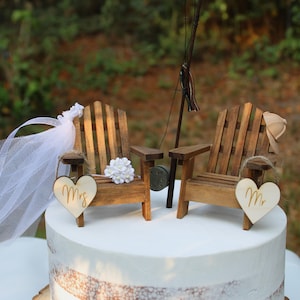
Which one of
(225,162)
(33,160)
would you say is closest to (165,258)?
(225,162)

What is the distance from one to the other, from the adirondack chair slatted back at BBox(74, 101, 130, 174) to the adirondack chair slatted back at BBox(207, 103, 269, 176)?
466 mm

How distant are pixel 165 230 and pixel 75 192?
0.42m

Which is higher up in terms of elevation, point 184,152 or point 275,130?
point 275,130

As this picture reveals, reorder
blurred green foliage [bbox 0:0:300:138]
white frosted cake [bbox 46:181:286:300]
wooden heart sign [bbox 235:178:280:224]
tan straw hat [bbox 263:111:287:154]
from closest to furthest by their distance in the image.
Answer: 1. white frosted cake [bbox 46:181:286:300]
2. wooden heart sign [bbox 235:178:280:224]
3. tan straw hat [bbox 263:111:287:154]
4. blurred green foliage [bbox 0:0:300:138]

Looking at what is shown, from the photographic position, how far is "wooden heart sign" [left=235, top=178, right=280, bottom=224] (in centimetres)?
241

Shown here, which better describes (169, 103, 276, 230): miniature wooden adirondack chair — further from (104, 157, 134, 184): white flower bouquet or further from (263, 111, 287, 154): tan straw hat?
(104, 157, 134, 184): white flower bouquet

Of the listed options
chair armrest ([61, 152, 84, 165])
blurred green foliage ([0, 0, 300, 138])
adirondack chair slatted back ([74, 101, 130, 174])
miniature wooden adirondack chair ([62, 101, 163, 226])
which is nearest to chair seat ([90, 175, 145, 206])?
miniature wooden adirondack chair ([62, 101, 163, 226])

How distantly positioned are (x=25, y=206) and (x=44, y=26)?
6231mm

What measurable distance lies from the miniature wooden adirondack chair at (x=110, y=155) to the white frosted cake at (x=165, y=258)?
0.11m

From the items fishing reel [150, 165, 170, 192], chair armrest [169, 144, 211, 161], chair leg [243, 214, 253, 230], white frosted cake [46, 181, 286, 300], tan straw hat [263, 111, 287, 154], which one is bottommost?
white frosted cake [46, 181, 286, 300]

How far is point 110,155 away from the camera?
2887 mm

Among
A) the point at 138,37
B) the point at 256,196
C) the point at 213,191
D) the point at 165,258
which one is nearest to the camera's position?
the point at 165,258

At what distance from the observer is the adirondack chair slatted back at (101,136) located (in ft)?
9.30

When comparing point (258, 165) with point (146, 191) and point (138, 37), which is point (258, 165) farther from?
point (138, 37)
